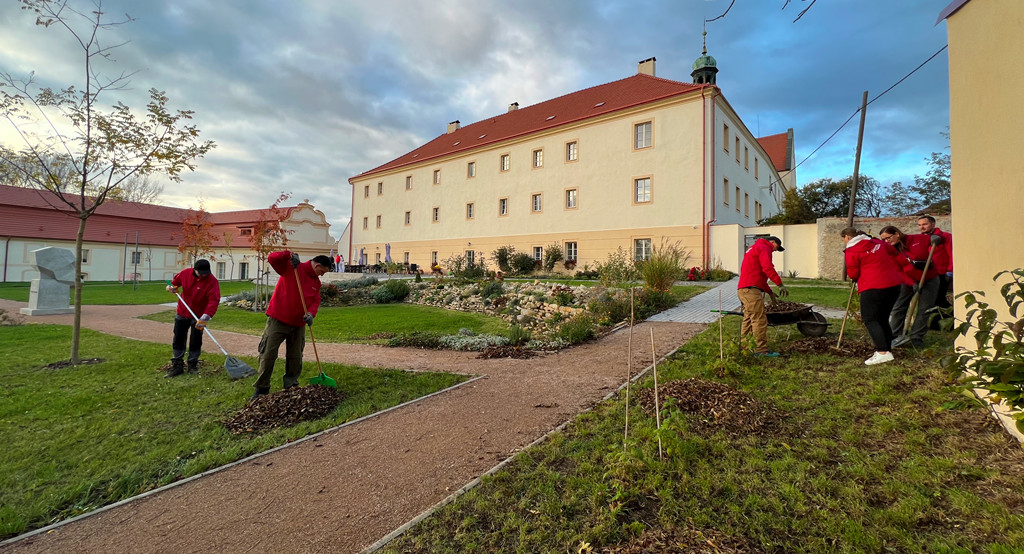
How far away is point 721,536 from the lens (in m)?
2.14

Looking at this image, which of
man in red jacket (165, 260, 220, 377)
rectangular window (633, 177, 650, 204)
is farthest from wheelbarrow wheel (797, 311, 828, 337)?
rectangular window (633, 177, 650, 204)

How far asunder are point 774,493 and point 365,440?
3152mm

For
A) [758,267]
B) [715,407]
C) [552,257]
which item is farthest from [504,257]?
[715,407]

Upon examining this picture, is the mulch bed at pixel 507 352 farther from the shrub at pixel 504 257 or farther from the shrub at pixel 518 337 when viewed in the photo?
the shrub at pixel 504 257

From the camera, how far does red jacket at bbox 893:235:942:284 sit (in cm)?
573

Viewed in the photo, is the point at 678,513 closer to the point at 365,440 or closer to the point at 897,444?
the point at 897,444

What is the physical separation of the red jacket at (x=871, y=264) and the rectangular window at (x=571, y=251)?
68.3 feet

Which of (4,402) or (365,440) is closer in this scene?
(365,440)

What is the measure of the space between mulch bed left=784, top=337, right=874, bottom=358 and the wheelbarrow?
122mm

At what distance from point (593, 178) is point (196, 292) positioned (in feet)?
73.8

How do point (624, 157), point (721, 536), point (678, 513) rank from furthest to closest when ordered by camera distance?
point (624, 157), point (678, 513), point (721, 536)

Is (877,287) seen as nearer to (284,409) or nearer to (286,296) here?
(284,409)

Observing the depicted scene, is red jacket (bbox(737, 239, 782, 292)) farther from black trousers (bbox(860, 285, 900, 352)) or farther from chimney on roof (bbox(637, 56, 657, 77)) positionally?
chimney on roof (bbox(637, 56, 657, 77))

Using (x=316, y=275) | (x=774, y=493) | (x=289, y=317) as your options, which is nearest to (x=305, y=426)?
(x=289, y=317)
